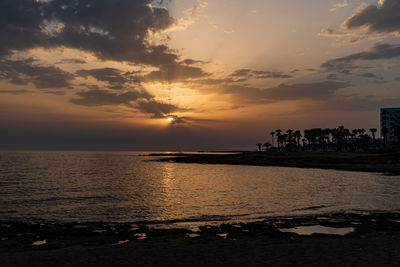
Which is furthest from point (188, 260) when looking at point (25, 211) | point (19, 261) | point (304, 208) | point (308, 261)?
point (25, 211)

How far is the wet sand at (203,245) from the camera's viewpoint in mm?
12648

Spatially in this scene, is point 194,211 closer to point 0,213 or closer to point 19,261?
point 19,261

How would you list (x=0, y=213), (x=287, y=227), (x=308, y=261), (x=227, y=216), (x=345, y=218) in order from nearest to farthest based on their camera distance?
(x=308, y=261) < (x=287, y=227) < (x=345, y=218) < (x=227, y=216) < (x=0, y=213)

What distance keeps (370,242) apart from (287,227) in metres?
5.24

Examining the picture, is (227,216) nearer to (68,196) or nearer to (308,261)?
(308,261)

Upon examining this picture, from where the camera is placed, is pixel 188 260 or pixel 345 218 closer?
pixel 188 260

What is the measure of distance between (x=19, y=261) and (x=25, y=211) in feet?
52.8

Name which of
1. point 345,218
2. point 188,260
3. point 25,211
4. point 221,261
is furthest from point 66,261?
point 345,218

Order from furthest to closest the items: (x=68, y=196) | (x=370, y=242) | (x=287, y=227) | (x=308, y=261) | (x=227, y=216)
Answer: (x=68, y=196), (x=227, y=216), (x=287, y=227), (x=370, y=242), (x=308, y=261)

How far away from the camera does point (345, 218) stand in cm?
2222

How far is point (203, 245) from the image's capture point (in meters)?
15.3

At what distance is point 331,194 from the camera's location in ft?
118

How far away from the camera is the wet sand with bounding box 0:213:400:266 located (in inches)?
498

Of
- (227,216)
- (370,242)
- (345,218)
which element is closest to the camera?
(370,242)
